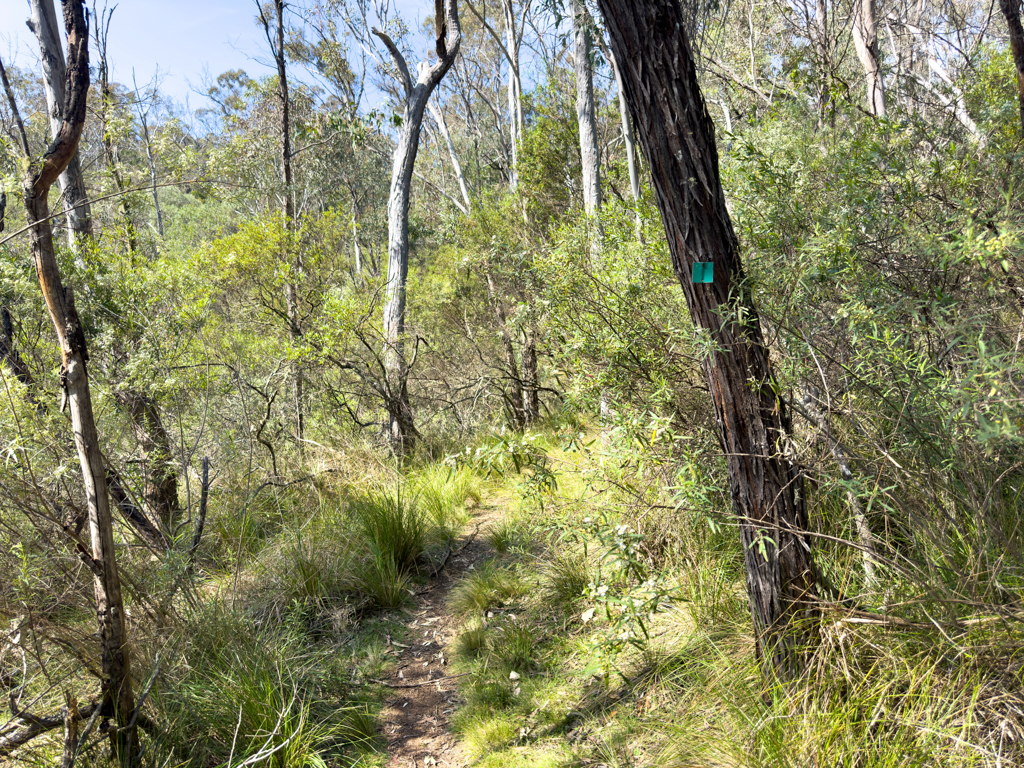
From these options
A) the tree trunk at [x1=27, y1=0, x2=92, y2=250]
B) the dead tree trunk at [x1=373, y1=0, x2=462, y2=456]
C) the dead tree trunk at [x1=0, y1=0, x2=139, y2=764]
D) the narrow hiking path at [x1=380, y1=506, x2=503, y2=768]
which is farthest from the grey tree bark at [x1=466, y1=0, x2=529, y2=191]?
the dead tree trunk at [x1=0, y1=0, x2=139, y2=764]

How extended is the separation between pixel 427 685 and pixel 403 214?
561 cm

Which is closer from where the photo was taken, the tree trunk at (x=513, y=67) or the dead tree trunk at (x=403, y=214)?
the dead tree trunk at (x=403, y=214)

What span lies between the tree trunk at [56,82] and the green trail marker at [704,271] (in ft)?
11.3

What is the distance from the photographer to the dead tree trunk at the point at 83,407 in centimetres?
252

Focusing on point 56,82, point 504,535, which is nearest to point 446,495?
point 504,535

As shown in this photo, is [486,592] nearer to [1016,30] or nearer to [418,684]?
[418,684]

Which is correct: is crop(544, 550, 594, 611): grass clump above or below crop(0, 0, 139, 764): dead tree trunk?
below

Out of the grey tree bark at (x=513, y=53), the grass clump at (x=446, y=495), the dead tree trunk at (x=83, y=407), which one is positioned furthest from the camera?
the grey tree bark at (x=513, y=53)

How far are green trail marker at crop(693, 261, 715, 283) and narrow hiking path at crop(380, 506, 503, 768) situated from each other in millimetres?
2477

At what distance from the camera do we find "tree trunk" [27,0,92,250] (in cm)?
441

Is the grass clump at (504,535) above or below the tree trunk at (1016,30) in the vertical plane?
below

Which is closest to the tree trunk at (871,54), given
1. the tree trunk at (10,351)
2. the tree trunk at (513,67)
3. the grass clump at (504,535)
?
the tree trunk at (513,67)

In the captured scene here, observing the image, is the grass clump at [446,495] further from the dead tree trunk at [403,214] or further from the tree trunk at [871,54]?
the tree trunk at [871,54]

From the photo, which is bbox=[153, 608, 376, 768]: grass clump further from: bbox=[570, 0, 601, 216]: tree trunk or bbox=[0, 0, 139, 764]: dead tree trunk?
bbox=[570, 0, 601, 216]: tree trunk
